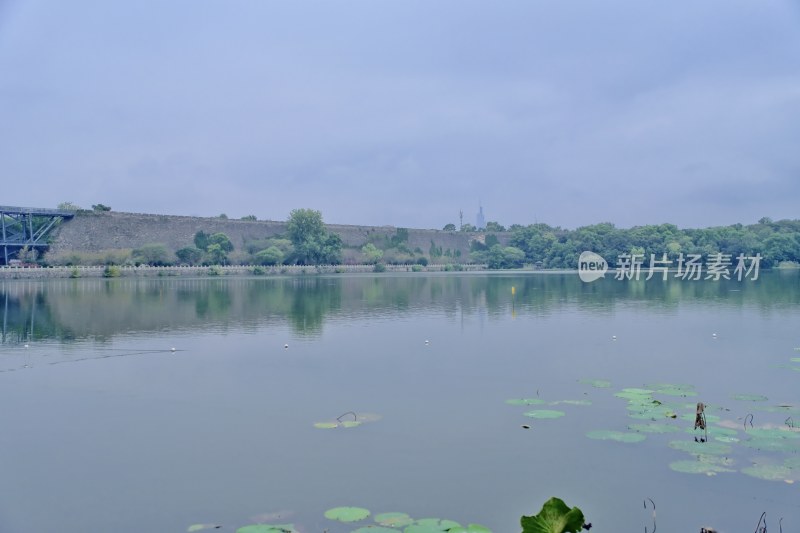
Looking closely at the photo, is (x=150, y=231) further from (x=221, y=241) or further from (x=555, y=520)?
(x=555, y=520)

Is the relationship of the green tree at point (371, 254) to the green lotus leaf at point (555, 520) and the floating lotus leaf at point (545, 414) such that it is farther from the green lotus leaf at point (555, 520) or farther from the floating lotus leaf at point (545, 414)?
the green lotus leaf at point (555, 520)

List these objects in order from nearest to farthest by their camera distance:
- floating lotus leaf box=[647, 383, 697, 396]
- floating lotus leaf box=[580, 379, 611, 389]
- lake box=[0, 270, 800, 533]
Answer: lake box=[0, 270, 800, 533], floating lotus leaf box=[647, 383, 697, 396], floating lotus leaf box=[580, 379, 611, 389]

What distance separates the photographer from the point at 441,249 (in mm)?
85125

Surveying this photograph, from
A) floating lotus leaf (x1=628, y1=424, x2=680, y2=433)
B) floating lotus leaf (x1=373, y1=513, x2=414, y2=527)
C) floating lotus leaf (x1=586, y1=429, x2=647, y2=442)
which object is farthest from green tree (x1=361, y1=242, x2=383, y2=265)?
floating lotus leaf (x1=373, y1=513, x2=414, y2=527)

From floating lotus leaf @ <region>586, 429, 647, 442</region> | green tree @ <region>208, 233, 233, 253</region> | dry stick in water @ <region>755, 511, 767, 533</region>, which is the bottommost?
dry stick in water @ <region>755, 511, 767, 533</region>

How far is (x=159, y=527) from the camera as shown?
585 cm

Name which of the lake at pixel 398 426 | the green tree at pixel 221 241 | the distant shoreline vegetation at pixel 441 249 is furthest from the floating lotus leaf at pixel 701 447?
the green tree at pixel 221 241

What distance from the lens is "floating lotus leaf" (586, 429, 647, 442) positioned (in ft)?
25.8

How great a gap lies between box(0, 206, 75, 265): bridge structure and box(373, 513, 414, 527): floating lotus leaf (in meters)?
61.1

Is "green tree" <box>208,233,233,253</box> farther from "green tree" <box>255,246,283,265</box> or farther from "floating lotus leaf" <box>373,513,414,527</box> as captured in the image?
"floating lotus leaf" <box>373,513,414,527</box>

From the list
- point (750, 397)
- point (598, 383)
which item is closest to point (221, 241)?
point (598, 383)

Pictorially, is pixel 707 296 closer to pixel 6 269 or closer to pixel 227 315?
pixel 227 315

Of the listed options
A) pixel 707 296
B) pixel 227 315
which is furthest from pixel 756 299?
pixel 227 315

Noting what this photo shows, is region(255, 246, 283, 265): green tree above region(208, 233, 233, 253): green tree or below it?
below
